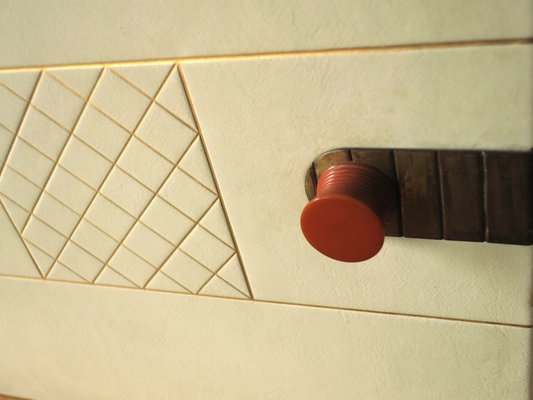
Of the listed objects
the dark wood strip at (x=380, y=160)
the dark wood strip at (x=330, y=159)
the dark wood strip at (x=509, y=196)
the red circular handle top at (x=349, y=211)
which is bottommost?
the red circular handle top at (x=349, y=211)

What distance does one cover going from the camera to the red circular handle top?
0.47 metres

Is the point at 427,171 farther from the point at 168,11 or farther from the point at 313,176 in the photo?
the point at 168,11

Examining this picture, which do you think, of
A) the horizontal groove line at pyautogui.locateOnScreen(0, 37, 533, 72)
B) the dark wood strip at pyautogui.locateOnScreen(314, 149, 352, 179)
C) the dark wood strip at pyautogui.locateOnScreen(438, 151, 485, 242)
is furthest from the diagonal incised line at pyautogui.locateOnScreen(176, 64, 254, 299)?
the dark wood strip at pyautogui.locateOnScreen(438, 151, 485, 242)

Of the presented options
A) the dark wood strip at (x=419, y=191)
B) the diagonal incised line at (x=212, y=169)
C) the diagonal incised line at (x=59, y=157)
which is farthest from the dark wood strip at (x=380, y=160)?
the diagonal incised line at (x=59, y=157)

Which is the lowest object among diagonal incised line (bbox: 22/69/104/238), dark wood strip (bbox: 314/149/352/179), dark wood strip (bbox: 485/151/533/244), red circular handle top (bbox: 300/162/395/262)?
red circular handle top (bbox: 300/162/395/262)

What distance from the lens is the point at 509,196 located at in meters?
0.47

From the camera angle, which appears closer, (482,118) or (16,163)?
(482,118)

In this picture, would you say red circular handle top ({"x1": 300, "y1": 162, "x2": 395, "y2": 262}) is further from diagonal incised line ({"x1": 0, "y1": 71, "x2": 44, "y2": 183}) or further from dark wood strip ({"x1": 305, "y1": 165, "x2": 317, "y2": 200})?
diagonal incised line ({"x1": 0, "y1": 71, "x2": 44, "y2": 183})

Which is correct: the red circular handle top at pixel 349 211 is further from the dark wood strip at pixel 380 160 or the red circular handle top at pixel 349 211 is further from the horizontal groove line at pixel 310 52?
the horizontal groove line at pixel 310 52

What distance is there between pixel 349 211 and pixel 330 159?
0.08 metres

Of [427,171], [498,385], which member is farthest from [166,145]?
[498,385]

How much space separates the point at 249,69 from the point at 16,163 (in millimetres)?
359

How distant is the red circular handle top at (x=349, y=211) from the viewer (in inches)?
18.4

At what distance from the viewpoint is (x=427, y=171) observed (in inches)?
19.3
